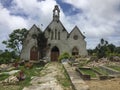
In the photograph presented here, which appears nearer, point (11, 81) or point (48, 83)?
point (48, 83)

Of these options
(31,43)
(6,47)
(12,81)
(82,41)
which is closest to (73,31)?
(82,41)

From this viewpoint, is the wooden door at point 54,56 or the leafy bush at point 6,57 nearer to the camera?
the leafy bush at point 6,57

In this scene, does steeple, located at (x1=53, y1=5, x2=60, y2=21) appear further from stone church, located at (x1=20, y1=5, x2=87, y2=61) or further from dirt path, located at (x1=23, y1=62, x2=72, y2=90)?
dirt path, located at (x1=23, y1=62, x2=72, y2=90)

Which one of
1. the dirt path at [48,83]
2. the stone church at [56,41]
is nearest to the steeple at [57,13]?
the stone church at [56,41]

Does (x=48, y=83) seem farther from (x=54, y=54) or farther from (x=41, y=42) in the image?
(x=54, y=54)

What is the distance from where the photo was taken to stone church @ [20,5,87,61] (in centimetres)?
4981

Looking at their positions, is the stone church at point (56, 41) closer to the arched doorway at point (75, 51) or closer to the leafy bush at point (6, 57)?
the arched doorway at point (75, 51)

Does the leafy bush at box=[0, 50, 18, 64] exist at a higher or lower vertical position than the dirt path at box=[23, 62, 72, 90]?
higher

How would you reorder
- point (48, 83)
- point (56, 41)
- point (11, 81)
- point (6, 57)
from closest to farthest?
point (48, 83) → point (11, 81) → point (6, 57) → point (56, 41)

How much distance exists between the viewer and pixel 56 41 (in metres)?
50.2

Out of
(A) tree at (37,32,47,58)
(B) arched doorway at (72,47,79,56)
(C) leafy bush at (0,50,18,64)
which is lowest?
(C) leafy bush at (0,50,18,64)

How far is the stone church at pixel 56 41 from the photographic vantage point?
49.8m

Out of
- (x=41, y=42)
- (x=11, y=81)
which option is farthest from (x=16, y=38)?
(x=11, y=81)

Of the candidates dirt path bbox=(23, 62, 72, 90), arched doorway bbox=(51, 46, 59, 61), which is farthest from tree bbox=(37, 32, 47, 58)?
dirt path bbox=(23, 62, 72, 90)
